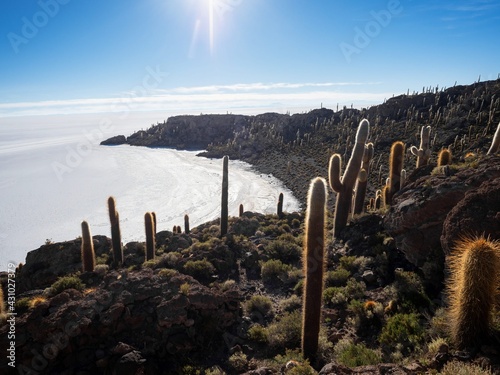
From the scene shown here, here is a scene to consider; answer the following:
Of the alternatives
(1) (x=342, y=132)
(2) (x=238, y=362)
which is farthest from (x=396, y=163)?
(1) (x=342, y=132)

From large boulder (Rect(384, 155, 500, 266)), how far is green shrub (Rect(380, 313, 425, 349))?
8.01ft

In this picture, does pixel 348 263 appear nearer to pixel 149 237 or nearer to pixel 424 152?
pixel 424 152

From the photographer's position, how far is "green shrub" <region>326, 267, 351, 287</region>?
10.5 m

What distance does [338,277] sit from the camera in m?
10.6

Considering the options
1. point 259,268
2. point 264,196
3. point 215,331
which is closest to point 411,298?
point 215,331

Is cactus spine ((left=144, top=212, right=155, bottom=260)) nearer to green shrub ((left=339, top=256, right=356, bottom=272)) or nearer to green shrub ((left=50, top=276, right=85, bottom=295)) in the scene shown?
green shrub ((left=50, top=276, right=85, bottom=295))

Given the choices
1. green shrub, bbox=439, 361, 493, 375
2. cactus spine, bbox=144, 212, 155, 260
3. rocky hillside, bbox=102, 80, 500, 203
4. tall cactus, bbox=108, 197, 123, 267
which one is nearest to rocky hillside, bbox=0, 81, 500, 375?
green shrub, bbox=439, 361, 493, 375

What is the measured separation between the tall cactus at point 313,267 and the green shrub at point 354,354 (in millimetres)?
560

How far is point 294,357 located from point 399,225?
5.30m

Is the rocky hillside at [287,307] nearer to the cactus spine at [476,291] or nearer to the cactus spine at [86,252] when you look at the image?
the cactus spine at [476,291]

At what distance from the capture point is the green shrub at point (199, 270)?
12234 mm

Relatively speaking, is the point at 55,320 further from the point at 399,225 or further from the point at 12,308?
the point at 399,225

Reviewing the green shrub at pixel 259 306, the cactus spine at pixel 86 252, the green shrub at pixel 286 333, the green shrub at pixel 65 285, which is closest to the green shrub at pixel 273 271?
the green shrub at pixel 259 306

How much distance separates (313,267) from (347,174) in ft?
26.1
